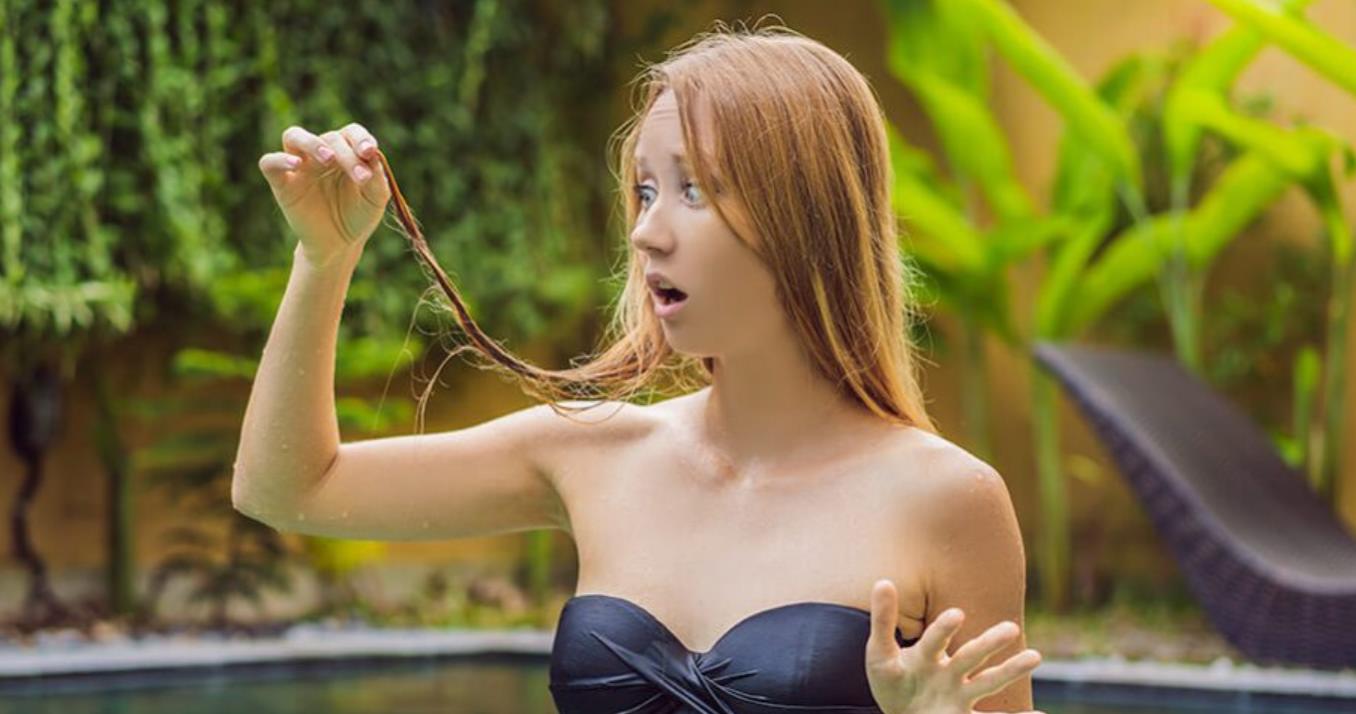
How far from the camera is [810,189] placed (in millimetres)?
1333

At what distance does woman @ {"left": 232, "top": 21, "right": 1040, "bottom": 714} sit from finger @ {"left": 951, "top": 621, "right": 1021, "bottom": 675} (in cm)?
5

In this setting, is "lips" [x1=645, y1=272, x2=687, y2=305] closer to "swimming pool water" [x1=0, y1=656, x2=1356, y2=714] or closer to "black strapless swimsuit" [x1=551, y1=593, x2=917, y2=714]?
"black strapless swimsuit" [x1=551, y1=593, x2=917, y2=714]

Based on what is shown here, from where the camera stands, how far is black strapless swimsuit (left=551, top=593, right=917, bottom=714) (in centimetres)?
131

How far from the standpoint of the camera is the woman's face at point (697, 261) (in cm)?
135

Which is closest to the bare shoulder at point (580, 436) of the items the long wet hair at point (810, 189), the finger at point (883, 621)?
the long wet hair at point (810, 189)

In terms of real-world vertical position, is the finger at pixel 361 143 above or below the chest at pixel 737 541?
above

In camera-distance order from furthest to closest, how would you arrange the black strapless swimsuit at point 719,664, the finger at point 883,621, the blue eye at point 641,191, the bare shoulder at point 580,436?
the bare shoulder at point 580,436
the blue eye at point 641,191
the black strapless swimsuit at point 719,664
the finger at point 883,621

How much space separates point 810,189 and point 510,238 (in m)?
7.72

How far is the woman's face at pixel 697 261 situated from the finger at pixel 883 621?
0.84 feet

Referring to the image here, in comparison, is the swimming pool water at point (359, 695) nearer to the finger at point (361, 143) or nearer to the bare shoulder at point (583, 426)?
the bare shoulder at point (583, 426)

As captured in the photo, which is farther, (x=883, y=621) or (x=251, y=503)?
(x=251, y=503)

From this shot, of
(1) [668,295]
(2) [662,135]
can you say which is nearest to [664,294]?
(1) [668,295]

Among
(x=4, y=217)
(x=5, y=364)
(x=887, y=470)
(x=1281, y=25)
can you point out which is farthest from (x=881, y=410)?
(x=5, y=364)

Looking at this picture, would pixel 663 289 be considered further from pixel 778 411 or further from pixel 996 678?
pixel 996 678
